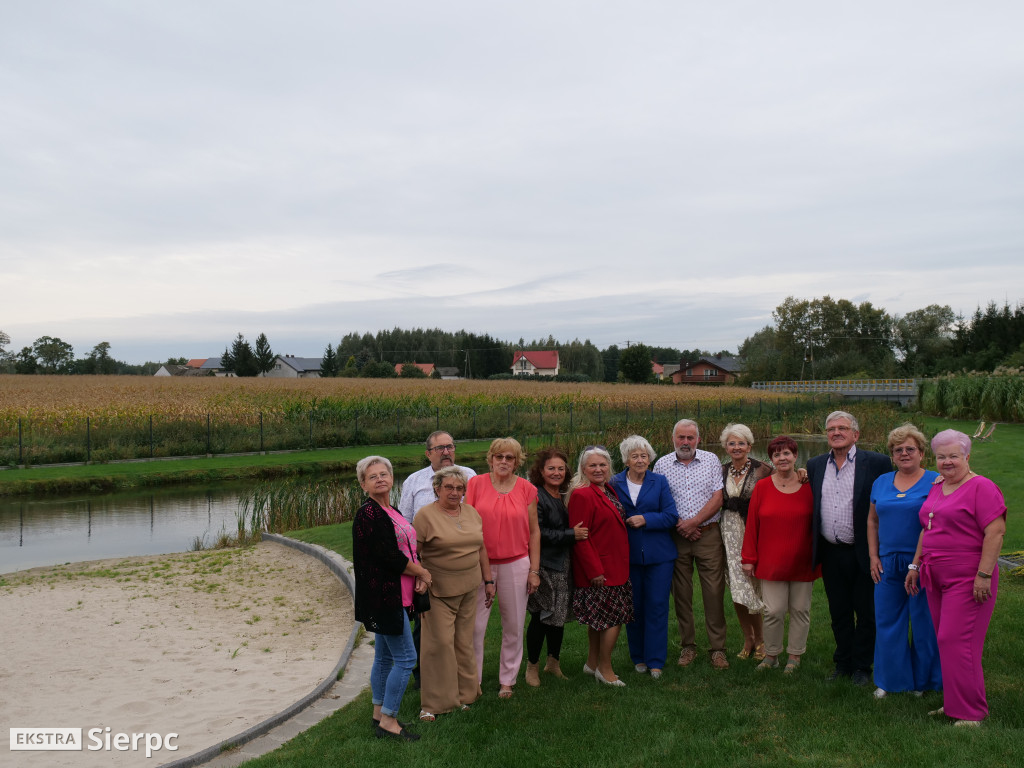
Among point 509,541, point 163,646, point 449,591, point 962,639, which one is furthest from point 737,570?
point 163,646

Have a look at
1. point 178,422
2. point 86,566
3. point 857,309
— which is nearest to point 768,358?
Answer: point 857,309

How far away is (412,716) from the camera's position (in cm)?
516

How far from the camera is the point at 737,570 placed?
575 cm

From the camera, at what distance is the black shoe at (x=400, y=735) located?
4738 mm

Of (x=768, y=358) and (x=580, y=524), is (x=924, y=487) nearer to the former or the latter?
(x=580, y=524)

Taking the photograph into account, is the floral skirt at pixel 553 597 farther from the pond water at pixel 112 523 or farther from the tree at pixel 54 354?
the tree at pixel 54 354

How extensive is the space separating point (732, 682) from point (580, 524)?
1.48 m

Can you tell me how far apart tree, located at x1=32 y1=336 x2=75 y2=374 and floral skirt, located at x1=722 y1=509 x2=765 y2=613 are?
109m

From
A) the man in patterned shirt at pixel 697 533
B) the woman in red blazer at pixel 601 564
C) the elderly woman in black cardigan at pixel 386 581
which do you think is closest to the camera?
the elderly woman in black cardigan at pixel 386 581

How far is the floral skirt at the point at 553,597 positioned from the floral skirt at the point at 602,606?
0.09 m

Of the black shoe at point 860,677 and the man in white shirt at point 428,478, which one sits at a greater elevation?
the man in white shirt at point 428,478

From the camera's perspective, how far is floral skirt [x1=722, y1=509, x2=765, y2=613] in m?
5.64

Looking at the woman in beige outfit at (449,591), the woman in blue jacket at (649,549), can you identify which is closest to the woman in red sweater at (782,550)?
the woman in blue jacket at (649,549)

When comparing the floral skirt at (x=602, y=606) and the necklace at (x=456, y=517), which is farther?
the floral skirt at (x=602, y=606)
